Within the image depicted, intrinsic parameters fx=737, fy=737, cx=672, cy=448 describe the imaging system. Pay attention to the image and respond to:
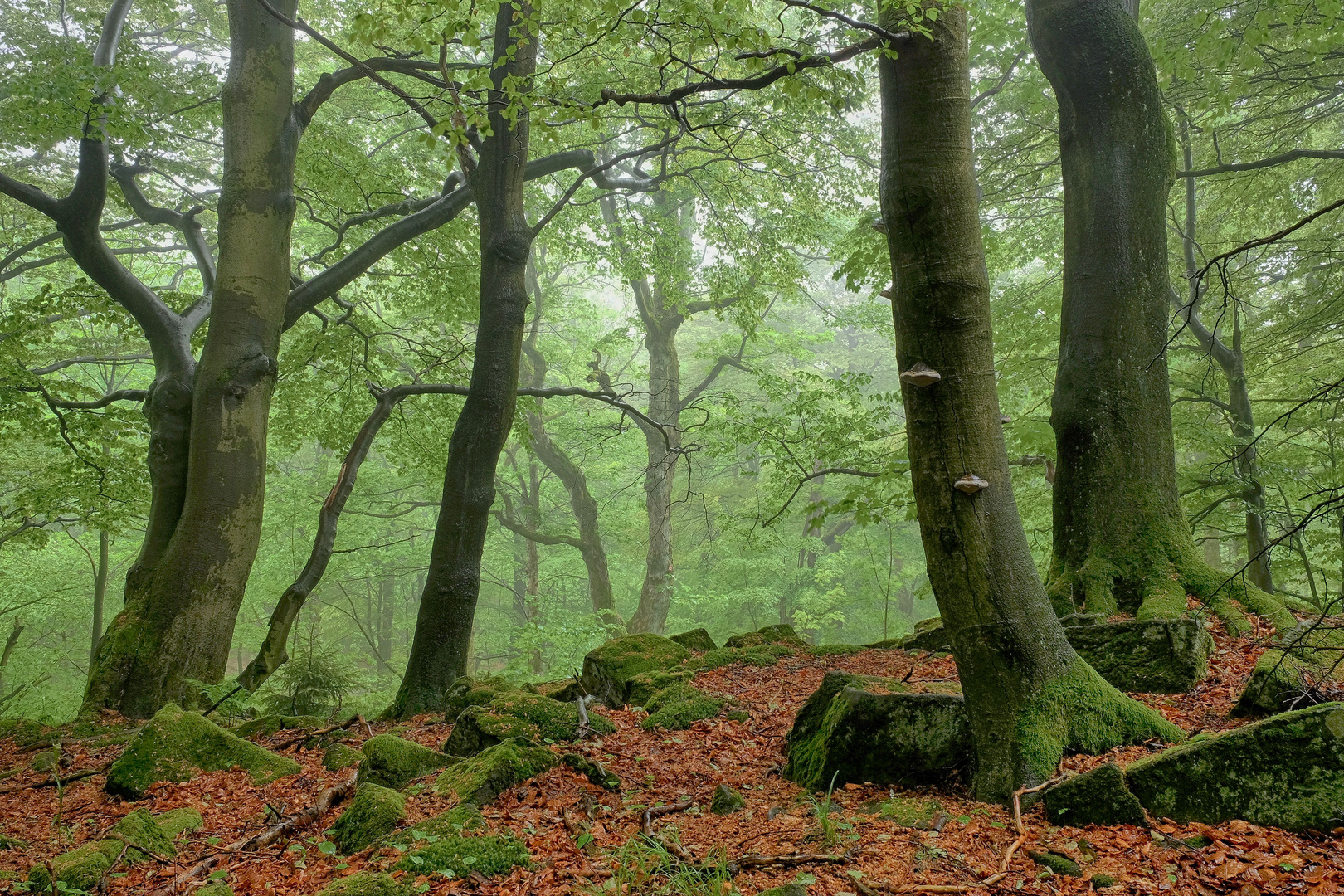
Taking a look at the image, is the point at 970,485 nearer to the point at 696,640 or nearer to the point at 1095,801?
the point at 1095,801

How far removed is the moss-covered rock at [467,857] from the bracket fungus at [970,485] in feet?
7.06

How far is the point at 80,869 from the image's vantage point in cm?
252

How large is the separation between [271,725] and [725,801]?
3.87 m

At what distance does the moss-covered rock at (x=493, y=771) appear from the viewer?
3.29 metres

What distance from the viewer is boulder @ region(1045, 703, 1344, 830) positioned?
2420 millimetres

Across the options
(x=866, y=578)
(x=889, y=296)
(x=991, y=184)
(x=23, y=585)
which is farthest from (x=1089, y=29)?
(x=23, y=585)

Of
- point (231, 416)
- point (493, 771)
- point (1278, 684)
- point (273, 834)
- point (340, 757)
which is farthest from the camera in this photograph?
point (231, 416)

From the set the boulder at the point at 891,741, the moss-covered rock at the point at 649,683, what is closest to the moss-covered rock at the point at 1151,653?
the boulder at the point at 891,741

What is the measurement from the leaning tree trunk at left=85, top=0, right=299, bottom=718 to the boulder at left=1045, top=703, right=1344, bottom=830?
6.24 m

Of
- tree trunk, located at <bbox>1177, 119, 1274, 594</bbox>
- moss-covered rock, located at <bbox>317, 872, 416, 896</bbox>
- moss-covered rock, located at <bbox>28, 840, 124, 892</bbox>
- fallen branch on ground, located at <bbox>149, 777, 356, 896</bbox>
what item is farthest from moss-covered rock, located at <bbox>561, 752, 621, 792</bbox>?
tree trunk, located at <bbox>1177, 119, 1274, 594</bbox>

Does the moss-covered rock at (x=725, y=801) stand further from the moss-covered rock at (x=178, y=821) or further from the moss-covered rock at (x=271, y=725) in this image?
the moss-covered rock at (x=271, y=725)

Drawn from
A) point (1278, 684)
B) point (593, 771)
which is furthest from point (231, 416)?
point (1278, 684)

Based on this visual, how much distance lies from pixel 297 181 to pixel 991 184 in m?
9.23

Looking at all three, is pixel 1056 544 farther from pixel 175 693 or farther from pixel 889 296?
pixel 175 693
